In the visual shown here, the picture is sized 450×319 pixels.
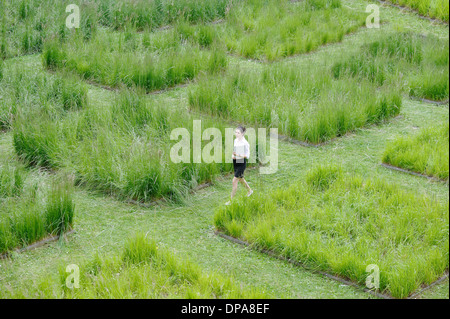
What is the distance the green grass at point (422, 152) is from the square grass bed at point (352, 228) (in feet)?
1.94

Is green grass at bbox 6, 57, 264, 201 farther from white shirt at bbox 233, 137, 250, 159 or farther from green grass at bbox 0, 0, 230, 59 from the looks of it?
green grass at bbox 0, 0, 230, 59

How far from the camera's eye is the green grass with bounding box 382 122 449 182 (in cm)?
753

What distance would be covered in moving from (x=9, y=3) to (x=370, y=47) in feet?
23.9

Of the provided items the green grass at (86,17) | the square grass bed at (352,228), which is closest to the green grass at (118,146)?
the square grass bed at (352,228)

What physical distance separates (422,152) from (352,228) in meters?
1.72

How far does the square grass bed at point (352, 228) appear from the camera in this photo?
5.83 metres

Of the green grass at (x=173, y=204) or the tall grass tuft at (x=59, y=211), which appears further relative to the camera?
the tall grass tuft at (x=59, y=211)

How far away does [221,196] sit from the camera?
25.4 feet

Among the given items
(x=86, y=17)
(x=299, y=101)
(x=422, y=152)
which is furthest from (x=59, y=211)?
(x=86, y=17)

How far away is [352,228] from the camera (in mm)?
6570

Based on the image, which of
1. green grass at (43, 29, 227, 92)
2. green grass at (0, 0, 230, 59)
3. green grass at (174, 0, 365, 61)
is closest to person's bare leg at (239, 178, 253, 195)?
green grass at (43, 29, 227, 92)

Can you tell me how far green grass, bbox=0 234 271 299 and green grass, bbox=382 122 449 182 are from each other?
9.23 ft

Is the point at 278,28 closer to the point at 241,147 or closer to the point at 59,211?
the point at 241,147

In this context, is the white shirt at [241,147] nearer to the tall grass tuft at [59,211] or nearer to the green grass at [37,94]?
the tall grass tuft at [59,211]
